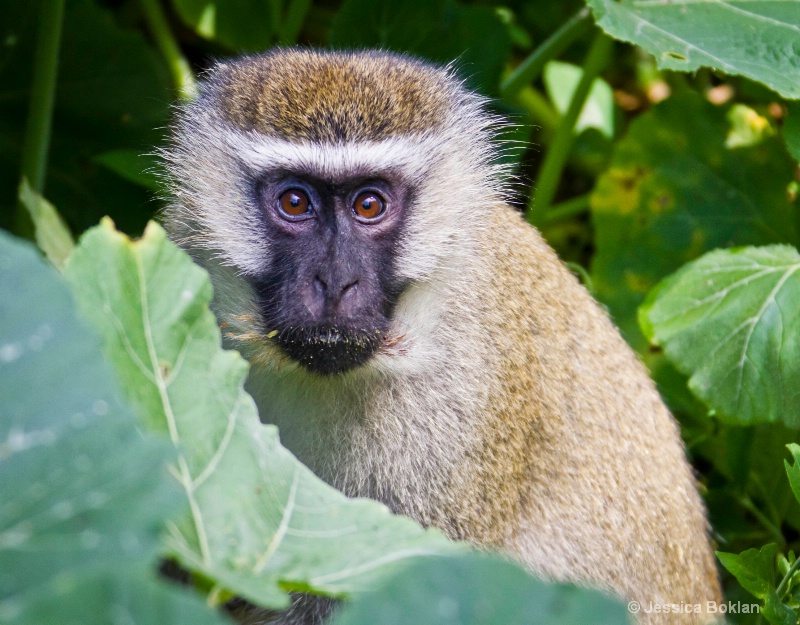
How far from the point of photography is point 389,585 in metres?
0.99

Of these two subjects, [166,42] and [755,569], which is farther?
[166,42]

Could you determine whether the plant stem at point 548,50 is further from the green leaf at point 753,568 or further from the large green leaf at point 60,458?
the large green leaf at point 60,458

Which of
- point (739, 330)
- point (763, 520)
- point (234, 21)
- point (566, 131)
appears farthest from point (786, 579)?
point (234, 21)

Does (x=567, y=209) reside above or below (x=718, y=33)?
below

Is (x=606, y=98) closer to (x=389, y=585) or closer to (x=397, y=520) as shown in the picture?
(x=397, y=520)

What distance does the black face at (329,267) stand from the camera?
2.31 m

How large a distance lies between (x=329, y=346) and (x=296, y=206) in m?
0.41

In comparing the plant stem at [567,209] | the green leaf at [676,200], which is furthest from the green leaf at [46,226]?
the green leaf at [676,200]

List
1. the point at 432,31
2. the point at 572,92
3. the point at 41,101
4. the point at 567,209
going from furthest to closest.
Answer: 1. the point at 572,92
2. the point at 567,209
3. the point at 432,31
4. the point at 41,101

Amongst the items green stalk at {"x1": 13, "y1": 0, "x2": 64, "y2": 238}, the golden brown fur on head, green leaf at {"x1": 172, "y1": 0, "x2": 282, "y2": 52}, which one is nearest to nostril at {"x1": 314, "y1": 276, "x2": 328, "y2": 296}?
Answer: the golden brown fur on head

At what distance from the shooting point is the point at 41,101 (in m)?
3.61

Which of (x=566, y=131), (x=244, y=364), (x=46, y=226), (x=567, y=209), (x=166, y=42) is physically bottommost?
(x=46, y=226)

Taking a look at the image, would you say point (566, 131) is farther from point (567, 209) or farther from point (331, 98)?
point (331, 98)

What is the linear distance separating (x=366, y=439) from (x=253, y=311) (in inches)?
17.8
